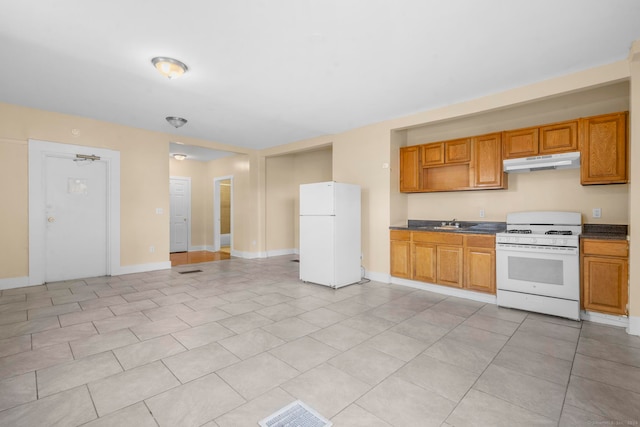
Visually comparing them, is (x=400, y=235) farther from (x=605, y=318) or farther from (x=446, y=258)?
(x=605, y=318)

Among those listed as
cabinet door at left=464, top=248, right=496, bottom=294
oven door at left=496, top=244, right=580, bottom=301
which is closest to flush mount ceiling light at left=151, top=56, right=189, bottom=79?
cabinet door at left=464, top=248, right=496, bottom=294

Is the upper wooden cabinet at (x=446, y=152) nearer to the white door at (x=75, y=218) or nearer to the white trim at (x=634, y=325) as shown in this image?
the white trim at (x=634, y=325)

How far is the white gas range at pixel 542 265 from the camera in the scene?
3.22 metres

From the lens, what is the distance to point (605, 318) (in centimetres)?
313

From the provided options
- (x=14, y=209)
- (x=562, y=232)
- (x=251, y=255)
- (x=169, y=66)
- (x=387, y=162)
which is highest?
(x=169, y=66)

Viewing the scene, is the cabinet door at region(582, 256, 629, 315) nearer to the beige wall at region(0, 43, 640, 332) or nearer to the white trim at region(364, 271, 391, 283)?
the beige wall at region(0, 43, 640, 332)

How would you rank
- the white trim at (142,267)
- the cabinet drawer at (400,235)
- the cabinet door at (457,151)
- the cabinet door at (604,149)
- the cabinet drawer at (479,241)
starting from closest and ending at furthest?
the cabinet door at (604,149), the cabinet drawer at (479,241), the cabinet door at (457,151), the cabinet drawer at (400,235), the white trim at (142,267)

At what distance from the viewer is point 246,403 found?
1845mm

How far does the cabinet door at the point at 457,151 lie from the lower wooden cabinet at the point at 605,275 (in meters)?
1.73

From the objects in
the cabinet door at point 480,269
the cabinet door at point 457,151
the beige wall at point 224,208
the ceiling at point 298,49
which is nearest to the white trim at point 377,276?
the cabinet door at point 480,269

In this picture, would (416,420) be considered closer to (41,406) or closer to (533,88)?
(41,406)

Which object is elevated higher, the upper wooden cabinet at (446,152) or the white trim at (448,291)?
the upper wooden cabinet at (446,152)

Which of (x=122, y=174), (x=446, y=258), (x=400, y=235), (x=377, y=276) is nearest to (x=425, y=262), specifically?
(x=446, y=258)

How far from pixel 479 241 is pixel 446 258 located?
0.51 meters
